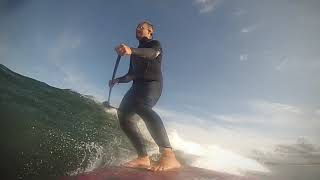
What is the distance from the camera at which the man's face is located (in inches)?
148

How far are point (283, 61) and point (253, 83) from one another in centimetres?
46

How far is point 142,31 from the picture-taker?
3.77 m

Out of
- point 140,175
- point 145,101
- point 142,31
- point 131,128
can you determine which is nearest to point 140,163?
point 140,175

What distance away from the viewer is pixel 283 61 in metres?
4.23

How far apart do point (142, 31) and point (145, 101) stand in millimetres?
762

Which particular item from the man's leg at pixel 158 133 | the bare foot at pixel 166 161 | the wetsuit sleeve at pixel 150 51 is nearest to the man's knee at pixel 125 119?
the man's leg at pixel 158 133

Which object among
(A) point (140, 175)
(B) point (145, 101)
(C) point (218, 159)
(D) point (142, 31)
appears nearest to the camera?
(A) point (140, 175)

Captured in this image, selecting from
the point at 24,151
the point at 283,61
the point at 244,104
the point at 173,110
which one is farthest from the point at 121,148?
the point at 283,61

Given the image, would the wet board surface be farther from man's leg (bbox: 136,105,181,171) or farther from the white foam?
the white foam

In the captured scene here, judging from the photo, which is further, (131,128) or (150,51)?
(131,128)

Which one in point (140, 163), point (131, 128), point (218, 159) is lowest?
point (140, 163)

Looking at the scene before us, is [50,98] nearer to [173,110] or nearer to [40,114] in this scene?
[40,114]

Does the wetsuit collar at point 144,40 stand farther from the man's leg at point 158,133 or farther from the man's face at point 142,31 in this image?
the man's leg at point 158,133

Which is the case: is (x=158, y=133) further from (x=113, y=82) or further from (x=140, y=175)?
(x=113, y=82)
